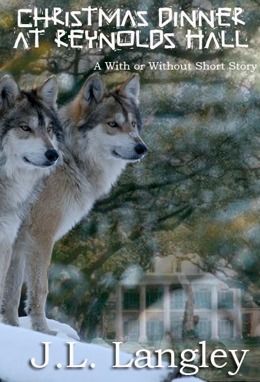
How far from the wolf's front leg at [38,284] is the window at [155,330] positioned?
825 mm

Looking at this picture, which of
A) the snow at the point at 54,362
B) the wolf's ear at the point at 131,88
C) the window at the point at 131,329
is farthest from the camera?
the window at the point at 131,329

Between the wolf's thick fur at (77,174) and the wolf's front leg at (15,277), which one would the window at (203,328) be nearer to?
the wolf's thick fur at (77,174)

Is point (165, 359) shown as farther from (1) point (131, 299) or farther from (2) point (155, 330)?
(1) point (131, 299)

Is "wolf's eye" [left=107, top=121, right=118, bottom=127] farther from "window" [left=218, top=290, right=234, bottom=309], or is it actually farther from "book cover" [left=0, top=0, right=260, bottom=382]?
"window" [left=218, top=290, right=234, bottom=309]

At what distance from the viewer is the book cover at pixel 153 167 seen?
15.3 ft

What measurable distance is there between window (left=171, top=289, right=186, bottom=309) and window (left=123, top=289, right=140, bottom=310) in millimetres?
212

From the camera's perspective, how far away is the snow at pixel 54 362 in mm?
3371

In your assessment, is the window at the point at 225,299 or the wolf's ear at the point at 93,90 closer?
the wolf's ear at the point at 93,90

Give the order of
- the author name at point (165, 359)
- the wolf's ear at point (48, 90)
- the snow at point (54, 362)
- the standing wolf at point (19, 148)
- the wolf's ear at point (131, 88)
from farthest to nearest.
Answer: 1. the wolf's ear at point (131, 88)
2. the wolf's ear at point (48, 90)
3. the standing wolf at point (19, 148)
4. the author name at point (165, 359)
5. the snow at point (54, 362)

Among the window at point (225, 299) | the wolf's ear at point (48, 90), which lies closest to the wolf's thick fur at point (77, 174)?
the wolf's ear at point (48, 90)

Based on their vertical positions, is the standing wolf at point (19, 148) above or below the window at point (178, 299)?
above

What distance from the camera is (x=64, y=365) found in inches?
142

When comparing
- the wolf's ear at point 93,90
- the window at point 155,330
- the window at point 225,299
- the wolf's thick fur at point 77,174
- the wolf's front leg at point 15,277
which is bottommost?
the window at point 155,330

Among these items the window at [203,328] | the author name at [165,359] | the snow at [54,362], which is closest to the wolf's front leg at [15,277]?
the author name at [165,359]
